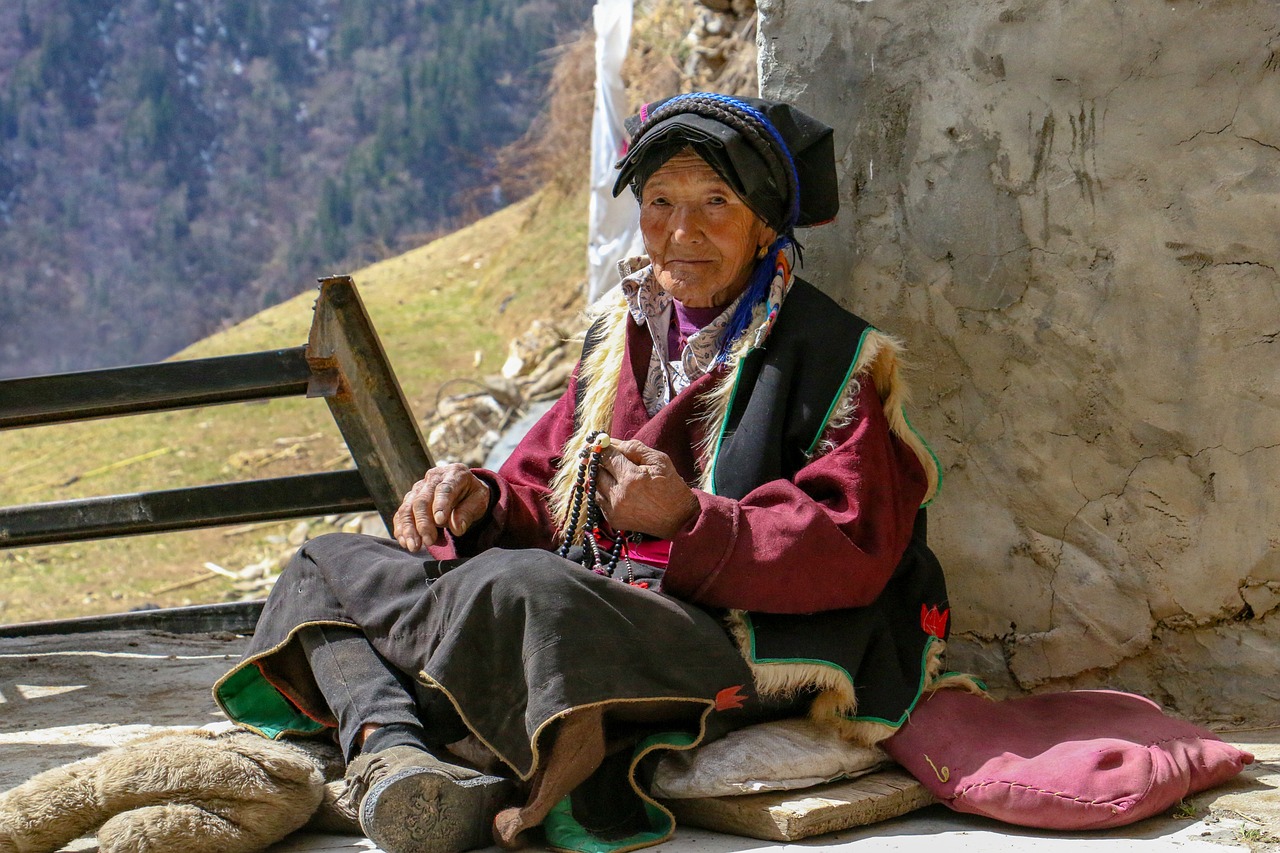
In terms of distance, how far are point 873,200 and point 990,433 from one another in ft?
1.98

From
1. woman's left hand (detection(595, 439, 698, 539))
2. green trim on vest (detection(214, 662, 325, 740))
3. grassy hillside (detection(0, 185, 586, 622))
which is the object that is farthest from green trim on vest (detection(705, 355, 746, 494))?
grassy hillside (detection(0, 185, 586, 622))

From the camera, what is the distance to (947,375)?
2955 millimetres

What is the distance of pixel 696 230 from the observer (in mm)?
2564

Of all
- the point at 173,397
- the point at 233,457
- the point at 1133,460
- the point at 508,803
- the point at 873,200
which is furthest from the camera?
the point at 233,457

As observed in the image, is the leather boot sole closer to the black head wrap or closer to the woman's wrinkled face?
the woman's wrinkled face

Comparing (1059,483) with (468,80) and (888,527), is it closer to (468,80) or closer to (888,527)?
(888,527)

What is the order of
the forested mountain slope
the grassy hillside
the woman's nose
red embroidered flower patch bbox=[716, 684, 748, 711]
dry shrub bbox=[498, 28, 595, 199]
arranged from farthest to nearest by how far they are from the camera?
the forested mountain slope < dry shrub bbox=[498, 28, 595, 199] < the grassy hillside < the woman's nose < red embroidered flower patch bbox=[716, 684, 748, 711]

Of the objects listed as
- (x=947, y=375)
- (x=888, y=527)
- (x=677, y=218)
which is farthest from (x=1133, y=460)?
(x=677, y=218)

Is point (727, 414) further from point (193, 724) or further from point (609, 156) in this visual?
point (609, 156)

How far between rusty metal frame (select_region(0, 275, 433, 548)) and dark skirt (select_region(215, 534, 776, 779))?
98cm

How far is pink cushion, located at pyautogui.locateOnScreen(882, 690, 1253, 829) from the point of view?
220 cm

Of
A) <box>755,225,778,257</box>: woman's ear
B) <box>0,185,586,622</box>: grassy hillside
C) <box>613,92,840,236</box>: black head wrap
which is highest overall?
<box>613,92,840,236</box>: black head wrap

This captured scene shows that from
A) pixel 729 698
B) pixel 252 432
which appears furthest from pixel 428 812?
pixel 252 432

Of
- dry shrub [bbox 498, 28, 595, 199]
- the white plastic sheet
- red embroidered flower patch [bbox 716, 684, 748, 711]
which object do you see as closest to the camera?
red embroidered flower patch [bbox 716, 684, 748, 711]
